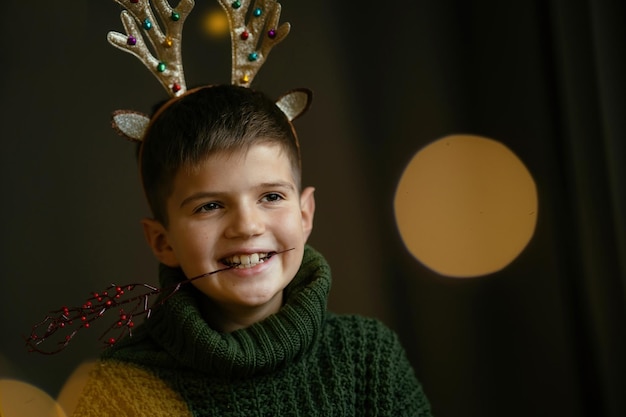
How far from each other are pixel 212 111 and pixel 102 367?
43cm

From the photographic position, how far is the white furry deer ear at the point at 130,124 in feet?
3.57

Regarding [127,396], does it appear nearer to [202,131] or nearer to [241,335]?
[241,335]

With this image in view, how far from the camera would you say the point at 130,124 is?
111 cm

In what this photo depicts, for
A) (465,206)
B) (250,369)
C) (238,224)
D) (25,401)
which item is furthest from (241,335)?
(465,206)

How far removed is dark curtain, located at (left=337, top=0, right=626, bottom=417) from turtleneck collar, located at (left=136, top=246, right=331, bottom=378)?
388mm

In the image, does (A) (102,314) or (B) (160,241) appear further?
(B) (160,241)

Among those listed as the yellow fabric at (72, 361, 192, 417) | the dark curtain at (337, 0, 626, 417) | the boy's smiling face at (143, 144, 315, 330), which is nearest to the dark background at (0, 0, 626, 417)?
the dark curtain at (337, 0, 626, 417)

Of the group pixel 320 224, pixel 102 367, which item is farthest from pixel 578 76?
pixel 102 367

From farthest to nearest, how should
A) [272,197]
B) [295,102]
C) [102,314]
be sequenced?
1. [295,102]
2. [272,197]
3. [102,314]

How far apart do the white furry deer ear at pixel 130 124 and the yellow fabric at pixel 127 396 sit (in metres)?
0.36

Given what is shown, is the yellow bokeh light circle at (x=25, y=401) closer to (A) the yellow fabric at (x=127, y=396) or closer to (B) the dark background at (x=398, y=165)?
(B) the dark background at (x=398, y=165)

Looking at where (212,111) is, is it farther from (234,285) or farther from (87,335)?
(87,335)

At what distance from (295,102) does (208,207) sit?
259 mm

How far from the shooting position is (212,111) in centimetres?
106
